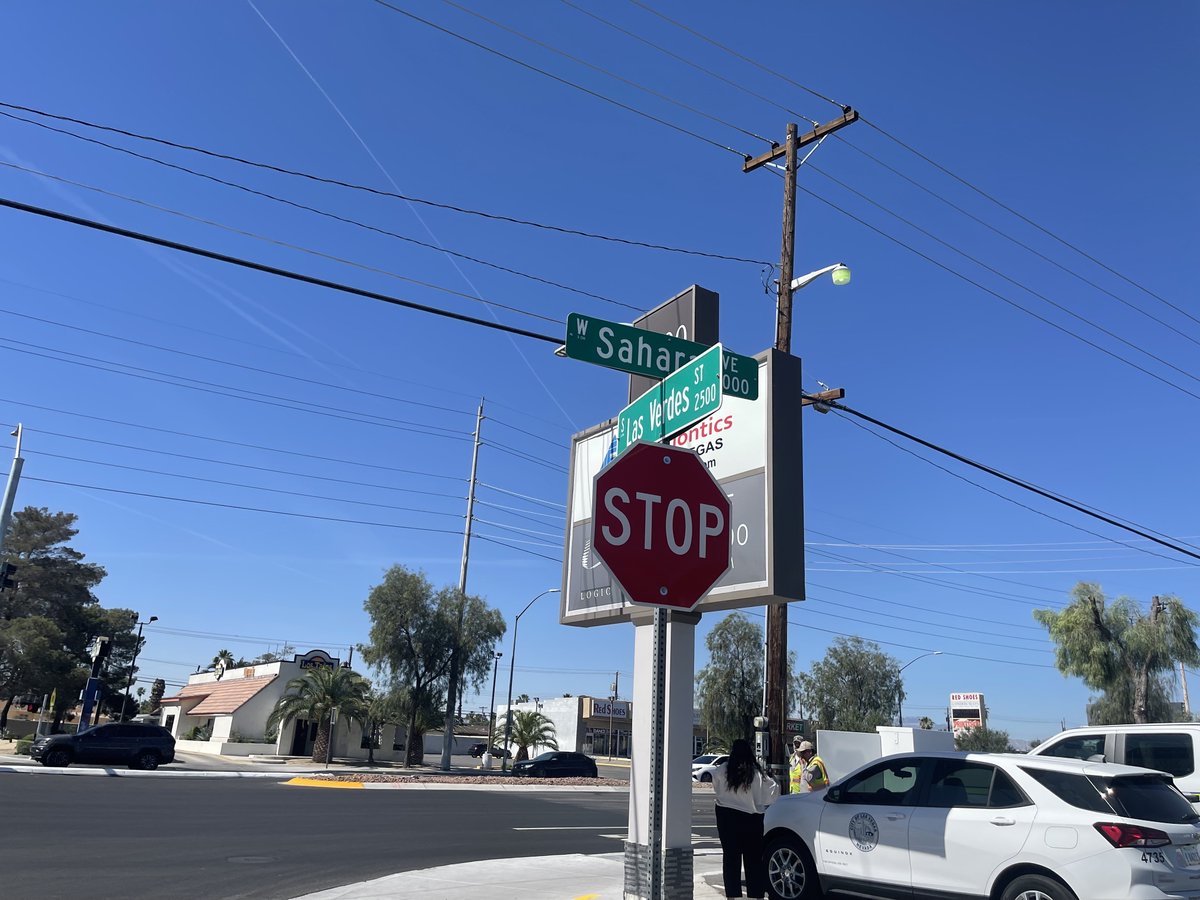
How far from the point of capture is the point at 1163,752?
1056cm

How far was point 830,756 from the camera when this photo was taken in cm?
2253

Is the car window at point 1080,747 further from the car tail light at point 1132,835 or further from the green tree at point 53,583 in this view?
the green tree at point 53,583

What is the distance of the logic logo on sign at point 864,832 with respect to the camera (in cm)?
832

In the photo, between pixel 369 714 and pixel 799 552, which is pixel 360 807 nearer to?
pixel 799 552

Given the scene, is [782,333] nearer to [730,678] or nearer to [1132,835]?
[1132,835]

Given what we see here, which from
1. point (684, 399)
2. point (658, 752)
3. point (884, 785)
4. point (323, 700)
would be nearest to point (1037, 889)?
point (884, 785)

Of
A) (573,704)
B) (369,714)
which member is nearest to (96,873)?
(369,714)

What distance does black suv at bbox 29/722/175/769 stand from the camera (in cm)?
2827

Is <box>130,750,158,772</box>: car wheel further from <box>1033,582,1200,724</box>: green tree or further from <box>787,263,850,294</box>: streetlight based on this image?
<box>1033,582,1200,724</box>: green tree

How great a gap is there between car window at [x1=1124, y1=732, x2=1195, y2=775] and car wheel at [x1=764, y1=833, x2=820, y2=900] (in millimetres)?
4440

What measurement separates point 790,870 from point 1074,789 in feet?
9.72

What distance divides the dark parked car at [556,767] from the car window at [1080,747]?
31530 millimetres

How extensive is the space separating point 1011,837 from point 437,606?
42066 millimetres

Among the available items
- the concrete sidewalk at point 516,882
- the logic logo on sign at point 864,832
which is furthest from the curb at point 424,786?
the logic logo on sign at point 864,832
